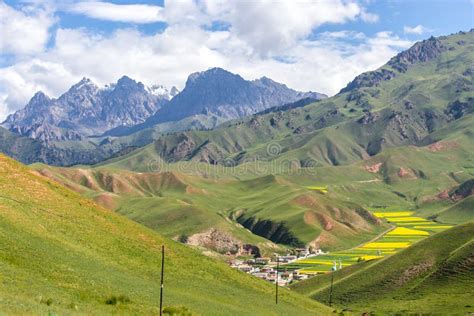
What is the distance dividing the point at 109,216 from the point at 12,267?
1673 inches


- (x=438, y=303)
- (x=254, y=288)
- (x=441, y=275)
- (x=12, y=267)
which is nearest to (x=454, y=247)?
(x=441, y=275)

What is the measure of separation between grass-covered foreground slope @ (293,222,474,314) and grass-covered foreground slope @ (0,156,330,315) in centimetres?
2784

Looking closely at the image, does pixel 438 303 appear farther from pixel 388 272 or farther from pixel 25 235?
pixel 25 235

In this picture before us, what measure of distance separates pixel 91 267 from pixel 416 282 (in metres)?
91.5

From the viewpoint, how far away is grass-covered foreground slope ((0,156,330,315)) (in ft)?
174

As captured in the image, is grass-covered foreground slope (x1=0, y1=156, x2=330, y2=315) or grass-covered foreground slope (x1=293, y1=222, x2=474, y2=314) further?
grass-covered foreground slope (x1=293, y1=222, x2=474, y2=314)

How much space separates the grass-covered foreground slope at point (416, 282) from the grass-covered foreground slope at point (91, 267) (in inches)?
1096

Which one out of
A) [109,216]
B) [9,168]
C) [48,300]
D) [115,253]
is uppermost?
[9,168]

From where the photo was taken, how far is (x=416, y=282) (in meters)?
133

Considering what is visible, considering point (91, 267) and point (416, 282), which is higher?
point (416, 282)

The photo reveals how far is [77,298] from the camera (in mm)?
53688

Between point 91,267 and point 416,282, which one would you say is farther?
point 416,282

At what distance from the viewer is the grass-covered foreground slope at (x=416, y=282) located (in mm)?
117625

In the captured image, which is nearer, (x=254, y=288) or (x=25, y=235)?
(x=25, y=235)
